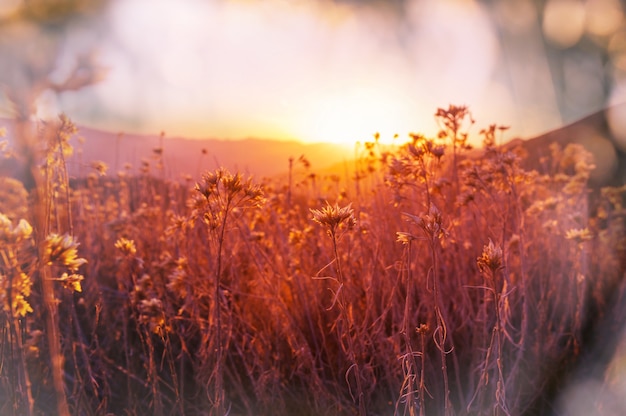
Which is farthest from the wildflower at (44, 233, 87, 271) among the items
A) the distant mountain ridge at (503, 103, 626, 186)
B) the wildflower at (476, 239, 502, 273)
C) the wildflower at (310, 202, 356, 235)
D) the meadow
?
the distant mountain ridge at (503, 103, 626, 186)

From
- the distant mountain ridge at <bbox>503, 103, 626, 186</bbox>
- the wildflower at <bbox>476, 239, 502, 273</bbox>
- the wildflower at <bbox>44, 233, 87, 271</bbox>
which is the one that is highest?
the distant mountain ridge at <bbox>503, 103, 626, 186</bbox>

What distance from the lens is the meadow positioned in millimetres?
1262

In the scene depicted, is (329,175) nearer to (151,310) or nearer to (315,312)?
(315,312)

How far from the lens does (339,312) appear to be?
1.80m

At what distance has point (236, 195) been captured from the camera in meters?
1.16

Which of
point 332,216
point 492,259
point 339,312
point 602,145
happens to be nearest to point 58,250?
point 332,216

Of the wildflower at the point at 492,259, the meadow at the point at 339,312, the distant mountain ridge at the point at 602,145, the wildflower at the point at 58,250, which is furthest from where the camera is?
the distant mountain ridge at the point at 602,145

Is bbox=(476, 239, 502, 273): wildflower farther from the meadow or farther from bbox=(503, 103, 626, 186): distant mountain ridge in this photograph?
bbox=(503, 103, 626, 186): distant mountain ridge

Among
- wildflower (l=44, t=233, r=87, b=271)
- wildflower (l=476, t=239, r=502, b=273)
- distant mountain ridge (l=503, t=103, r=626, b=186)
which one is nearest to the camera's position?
wildflower (l=44, t=233, r=87, b=271)

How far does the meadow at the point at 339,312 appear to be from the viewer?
126 cm

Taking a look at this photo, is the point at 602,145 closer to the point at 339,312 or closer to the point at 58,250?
the point at 339,312

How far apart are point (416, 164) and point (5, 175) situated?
5.83 ft

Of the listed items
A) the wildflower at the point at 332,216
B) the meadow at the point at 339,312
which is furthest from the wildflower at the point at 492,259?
the wildflower at the point at 332,216

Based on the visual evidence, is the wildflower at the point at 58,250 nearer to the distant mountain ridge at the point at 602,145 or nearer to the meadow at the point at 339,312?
the meadow at the point at 339,312
